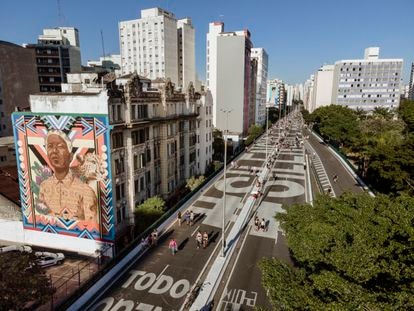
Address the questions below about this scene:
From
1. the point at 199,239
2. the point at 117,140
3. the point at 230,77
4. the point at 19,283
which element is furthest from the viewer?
the point at 230,77

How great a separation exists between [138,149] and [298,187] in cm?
2676

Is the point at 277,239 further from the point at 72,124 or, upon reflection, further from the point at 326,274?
the point at 72,124

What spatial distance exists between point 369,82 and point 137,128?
153558 millimetres

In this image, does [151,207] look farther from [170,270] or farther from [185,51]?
[185,51]

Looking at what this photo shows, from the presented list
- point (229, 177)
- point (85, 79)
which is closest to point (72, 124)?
point (85, 79)

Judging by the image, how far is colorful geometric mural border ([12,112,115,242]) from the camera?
33.6 metres

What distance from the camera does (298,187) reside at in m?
50.3

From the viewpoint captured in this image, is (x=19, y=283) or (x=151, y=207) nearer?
(x=19, y=283)

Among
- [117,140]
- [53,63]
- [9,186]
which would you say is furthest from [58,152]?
[53,63]

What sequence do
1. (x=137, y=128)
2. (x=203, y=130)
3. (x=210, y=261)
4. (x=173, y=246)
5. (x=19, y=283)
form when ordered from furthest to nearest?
(x=203, y=130), (x=137, y=128), (x=173, y=246), (x=210, y=261), (x=19, y=283)

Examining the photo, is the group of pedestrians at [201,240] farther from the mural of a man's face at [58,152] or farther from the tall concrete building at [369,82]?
the tall concrete building at [369,82]

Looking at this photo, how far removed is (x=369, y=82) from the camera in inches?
6186

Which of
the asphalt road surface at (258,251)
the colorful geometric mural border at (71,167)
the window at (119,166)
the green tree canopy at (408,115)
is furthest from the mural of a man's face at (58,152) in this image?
the green tree canopy at (408,115)

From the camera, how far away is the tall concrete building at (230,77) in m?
105
